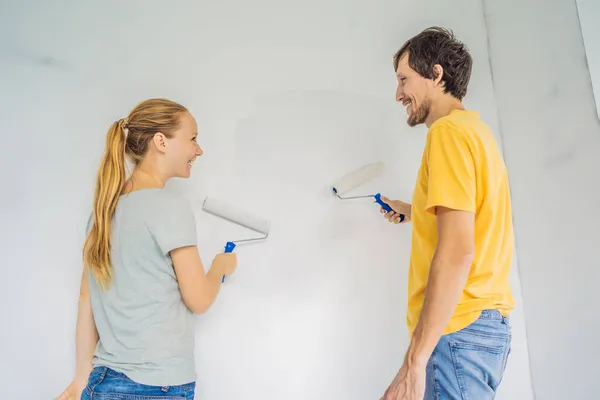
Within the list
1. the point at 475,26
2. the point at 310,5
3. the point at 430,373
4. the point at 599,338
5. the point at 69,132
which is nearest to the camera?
the point at 430,373

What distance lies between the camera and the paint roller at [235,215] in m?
1.32

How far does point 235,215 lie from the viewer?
4.34 ft

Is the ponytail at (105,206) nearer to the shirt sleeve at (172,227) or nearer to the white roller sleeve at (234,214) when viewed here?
the shirt sleeve at (172,227)

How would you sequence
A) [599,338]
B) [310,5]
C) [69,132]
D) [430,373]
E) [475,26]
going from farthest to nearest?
[475,26] < [310,5] < [69,132] < [599,338] < [430,373]

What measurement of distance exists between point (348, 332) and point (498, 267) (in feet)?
1.89

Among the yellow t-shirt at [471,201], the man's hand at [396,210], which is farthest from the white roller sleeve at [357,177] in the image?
the yellow t-shirt at [471,201]

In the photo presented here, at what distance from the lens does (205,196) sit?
1356 millimetres

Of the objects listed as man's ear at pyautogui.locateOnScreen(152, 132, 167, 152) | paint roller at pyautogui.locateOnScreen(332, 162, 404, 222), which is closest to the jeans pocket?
paint roller at pyautogui.locateOnScreen(332, 162, 404, 222)

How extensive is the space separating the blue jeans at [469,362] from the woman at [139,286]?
52 centimetres

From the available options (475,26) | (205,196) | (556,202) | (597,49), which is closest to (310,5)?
(475,26)

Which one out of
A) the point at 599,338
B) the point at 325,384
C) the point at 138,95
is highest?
the point at 138,95

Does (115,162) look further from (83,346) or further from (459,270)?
(459,270)

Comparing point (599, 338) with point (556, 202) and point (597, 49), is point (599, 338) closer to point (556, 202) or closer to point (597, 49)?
point (556, 202)

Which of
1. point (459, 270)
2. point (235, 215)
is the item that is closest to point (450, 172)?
point (459, 270)
